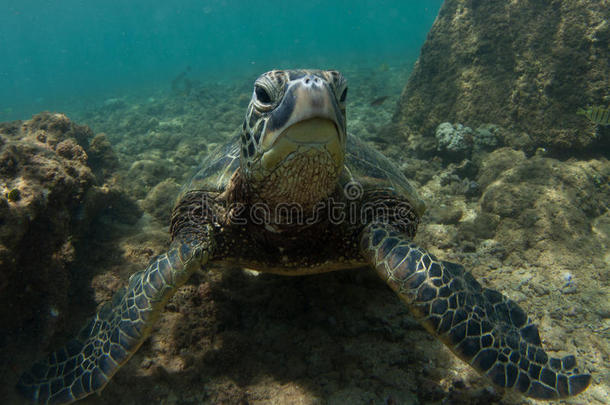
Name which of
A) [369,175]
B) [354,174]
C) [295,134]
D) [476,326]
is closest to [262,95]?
[295,134]

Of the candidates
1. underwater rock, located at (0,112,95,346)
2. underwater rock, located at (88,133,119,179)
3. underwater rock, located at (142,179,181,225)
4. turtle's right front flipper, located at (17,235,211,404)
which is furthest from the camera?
underwater rock, located at (88,133,119,179)

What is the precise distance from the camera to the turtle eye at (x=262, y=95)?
188 centimetres

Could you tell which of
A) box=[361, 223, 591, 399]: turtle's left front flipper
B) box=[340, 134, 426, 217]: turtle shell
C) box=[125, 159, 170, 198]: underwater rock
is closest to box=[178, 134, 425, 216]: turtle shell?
box=[340, 134, 426, 217]: turtle shell

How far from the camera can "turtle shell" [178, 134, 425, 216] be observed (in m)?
3.00

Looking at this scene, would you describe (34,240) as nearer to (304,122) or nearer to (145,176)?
(304,122)

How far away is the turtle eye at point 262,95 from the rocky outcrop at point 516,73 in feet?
20.1

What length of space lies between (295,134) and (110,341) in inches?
78.0

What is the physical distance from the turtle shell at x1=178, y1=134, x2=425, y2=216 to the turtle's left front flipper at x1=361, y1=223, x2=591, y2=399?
0.89 m

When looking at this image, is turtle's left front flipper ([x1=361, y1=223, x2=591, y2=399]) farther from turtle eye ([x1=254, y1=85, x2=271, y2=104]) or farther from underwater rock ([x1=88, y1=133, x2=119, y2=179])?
underwater rock ([x1=88, y1=133, x2=119, y2=179])

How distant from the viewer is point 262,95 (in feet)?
6.26

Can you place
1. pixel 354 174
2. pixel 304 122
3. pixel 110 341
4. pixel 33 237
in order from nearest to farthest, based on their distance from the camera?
pixel 304 122 → pixel 110 341 → pixel 33 237 → pixel 354 174

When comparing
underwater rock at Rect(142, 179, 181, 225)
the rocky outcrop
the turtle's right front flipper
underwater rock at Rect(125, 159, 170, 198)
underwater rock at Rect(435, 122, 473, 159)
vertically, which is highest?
the rocky outcrop

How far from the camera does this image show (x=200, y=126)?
12.1 meters

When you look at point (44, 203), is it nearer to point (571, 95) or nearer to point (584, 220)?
point (584, 220)
